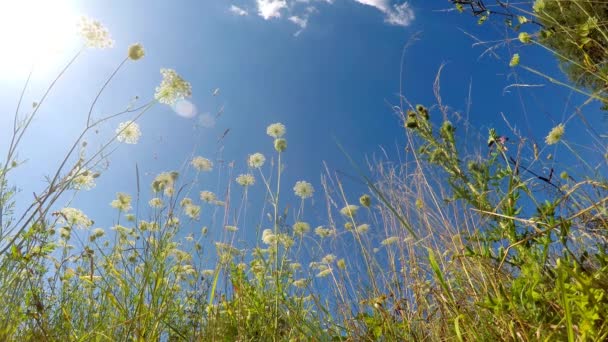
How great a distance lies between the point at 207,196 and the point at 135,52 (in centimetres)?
128

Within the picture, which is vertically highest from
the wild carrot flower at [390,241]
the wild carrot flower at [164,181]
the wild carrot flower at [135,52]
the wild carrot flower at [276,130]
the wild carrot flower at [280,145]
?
the wild carrot flower at [276,130]

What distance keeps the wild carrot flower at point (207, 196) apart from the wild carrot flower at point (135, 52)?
4.12 feet

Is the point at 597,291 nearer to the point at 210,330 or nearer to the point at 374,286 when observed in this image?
the point at 374,286

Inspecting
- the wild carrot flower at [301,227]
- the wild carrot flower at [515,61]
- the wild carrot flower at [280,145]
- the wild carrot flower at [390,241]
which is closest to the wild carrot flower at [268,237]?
the wild carrot flower at [301,227]

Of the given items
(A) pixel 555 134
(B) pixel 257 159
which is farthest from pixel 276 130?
(A) pixel 555 134

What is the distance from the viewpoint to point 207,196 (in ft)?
10.5

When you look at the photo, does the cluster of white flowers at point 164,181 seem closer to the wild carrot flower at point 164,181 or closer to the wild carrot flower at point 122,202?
the wild carrot flower at point 164,181

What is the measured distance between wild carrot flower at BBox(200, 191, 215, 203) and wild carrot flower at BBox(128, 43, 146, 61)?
125 centimetres

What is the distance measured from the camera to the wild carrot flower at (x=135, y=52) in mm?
2179

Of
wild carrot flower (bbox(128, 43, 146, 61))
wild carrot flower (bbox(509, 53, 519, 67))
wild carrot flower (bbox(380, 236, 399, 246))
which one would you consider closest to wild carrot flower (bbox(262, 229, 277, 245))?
wild carrot flower (bbox(380, 236, 399, 246))

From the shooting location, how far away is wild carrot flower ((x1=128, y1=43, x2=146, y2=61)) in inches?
85.8

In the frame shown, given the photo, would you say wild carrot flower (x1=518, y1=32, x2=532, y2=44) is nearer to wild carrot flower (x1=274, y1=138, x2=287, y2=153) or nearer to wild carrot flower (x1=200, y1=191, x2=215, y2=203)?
wild carrot flower (x1=274, y1=138, x2=287, y2=153)

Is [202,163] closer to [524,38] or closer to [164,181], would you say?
[164,181]

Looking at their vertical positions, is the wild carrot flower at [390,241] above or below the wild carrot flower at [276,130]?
below
